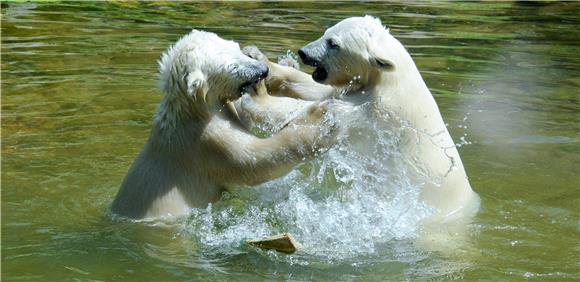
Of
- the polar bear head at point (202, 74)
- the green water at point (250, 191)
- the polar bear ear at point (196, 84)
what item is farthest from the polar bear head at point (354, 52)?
the green water at point (250, 191)

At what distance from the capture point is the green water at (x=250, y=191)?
475cm

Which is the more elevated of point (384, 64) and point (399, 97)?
point (384, 64)

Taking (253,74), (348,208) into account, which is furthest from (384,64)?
(348,208)

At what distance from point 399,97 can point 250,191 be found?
105cm

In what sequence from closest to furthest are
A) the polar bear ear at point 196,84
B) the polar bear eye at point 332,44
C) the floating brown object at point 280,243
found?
the floating brown object at point 280,243 < the polar bear ear at point 196,84 < the polar bear eye at point 332,44

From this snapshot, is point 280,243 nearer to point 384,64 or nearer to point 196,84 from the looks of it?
point 196,84

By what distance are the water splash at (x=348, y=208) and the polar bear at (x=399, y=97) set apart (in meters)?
0.07

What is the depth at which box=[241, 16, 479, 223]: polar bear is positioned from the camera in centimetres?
517

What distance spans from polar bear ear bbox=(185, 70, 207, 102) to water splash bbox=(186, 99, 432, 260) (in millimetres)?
666

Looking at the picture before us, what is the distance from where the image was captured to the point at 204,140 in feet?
16.9

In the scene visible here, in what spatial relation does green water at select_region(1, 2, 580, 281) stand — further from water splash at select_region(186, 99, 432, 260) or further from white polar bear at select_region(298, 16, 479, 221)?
white polar bear at select_region(298, 16, 479, 221)

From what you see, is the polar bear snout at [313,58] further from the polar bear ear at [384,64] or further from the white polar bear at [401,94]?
the polar bear ear at [384,64]

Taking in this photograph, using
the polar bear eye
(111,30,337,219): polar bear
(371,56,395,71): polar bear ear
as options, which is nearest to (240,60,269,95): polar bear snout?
(111,30,337,219): polar bear

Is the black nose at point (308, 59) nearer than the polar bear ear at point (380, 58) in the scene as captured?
No
